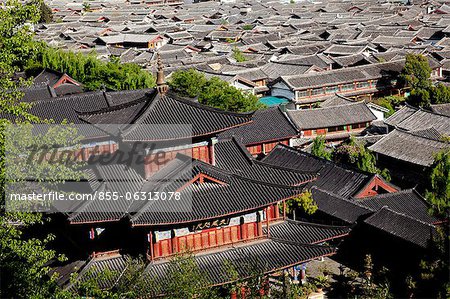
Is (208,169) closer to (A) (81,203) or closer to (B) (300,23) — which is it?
(A) (81,203)

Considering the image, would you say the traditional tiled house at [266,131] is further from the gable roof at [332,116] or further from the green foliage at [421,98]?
the green foliage at [421,98]

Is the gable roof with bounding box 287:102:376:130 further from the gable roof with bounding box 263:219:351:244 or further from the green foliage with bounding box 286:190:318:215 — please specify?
the gable roof with bounding box 263:219:351:244

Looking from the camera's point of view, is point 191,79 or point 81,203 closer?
point 81,203

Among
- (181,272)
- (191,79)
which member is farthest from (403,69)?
(181,272)

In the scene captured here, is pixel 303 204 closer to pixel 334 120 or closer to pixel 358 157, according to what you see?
pixel 358 157

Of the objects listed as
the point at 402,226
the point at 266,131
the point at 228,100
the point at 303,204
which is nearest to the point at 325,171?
the point at 303,204

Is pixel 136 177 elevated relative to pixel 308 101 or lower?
elevated

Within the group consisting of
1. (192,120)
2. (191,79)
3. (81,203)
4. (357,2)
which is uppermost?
(192,120)

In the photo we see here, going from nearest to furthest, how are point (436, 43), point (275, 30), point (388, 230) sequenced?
point (388, 230)
point (436, 43)
point (275, 30)

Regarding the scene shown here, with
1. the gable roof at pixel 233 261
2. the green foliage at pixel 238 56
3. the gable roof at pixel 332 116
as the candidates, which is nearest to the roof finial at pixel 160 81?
the gable roof at pixel 233 261
